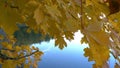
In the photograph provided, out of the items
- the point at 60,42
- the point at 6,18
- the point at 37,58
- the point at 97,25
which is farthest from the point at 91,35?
the point at 37,58

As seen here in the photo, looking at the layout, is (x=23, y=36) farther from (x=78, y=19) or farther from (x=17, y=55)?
(x=78, y=19)

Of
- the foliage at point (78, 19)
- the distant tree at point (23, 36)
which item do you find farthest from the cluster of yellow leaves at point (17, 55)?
the foliage at point (78, 19)

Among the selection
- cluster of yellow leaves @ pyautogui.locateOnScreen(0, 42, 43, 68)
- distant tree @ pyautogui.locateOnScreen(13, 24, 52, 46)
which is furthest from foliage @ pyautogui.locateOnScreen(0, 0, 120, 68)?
Answer: distant tree @ pyautogui.locateOnScreen(13, 24, 52, 46)

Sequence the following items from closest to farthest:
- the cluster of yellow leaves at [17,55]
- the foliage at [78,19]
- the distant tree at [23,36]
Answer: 1. the foliage at [78,19]
2. the cluster of yellow leaves at [17,55]
3. the distant tree at [23,36]

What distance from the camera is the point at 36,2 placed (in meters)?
0.67

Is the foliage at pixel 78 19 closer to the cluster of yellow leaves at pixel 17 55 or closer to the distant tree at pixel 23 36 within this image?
the cluster of yellow leaves at pixel 17 55

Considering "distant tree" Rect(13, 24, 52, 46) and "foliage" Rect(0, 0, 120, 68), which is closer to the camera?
"foliage" Rect(0, 0, 120, 68)

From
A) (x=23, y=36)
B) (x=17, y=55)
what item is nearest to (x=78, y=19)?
(x=17, y=55)

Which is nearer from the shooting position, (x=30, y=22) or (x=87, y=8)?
(x=87, y=8)

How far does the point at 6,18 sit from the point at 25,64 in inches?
49.6

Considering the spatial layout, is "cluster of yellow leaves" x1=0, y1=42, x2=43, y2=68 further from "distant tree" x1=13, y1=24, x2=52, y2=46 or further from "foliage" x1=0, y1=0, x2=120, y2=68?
"foliage" x1=0, y1=0, x2=120, y2=68


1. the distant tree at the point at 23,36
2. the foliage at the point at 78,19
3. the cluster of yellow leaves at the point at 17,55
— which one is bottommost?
the foliage at the point at 78,19

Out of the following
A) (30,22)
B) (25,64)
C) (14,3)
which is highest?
(25,64)

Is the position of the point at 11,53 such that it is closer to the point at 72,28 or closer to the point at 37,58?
the point at 37,58
